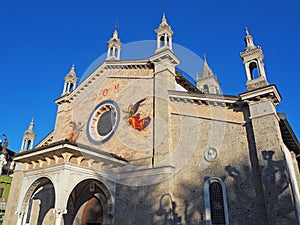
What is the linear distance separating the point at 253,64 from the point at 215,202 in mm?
7182

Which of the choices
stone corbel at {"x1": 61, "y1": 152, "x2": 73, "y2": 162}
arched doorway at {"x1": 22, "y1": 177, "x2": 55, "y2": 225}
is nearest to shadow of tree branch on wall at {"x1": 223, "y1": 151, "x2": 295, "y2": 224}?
stone corbel at {"x1": 61, "y1": 152, "x2": 73, "y2": 162}

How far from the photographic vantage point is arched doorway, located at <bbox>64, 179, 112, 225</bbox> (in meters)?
14.8

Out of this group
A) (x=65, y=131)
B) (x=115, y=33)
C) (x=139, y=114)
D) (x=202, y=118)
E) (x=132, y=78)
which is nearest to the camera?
(x=202, y=118)

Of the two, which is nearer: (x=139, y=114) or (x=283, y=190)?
(x=283, y=190)

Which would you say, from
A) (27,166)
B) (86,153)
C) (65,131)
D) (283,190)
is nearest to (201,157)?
(283,190)

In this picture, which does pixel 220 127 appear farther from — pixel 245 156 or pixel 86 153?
pixel 86 153

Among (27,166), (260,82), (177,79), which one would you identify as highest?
(177,79)

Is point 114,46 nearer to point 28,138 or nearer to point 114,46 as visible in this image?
point 114,46

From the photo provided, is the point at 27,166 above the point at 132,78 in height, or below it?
below

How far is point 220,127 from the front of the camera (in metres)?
12.5

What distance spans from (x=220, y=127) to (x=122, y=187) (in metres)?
6.19

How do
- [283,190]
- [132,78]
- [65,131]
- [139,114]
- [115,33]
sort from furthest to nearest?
1. [115,33]
2. [65,131]
3. [132,78]
4. [139,114]
5. [283,190]

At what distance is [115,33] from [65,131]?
9.20 metres

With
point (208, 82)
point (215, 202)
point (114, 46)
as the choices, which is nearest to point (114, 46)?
point (114, 46)
